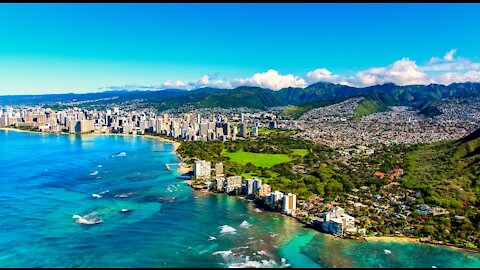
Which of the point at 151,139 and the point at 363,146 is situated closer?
the point at 363,146

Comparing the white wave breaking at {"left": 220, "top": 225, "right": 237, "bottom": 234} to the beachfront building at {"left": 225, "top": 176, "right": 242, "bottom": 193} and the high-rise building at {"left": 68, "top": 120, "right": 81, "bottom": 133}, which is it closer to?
the beachfront building at {"left": 225, "top": 176, "right": 242, "bottom": 193}

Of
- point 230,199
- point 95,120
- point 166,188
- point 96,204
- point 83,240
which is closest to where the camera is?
point 83,240

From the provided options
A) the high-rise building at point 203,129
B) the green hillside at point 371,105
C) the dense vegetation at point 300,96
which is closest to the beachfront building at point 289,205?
the high-rise building at point 203,129

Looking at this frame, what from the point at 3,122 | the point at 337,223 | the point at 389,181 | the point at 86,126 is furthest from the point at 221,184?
the point at 3,122

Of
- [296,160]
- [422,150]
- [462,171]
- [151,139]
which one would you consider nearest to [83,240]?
[296,160]

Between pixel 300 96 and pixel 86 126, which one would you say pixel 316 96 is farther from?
pixel 86 126

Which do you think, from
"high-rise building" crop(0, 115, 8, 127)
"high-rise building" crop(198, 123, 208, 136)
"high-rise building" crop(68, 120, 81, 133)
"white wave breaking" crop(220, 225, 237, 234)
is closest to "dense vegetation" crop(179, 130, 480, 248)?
"white wave breaking" crop(220, 225, 237, 234)

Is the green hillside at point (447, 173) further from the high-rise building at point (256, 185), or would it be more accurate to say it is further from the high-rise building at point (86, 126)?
the high-rise building at point (86, 126)

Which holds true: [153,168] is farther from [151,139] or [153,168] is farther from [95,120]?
[95,120]
